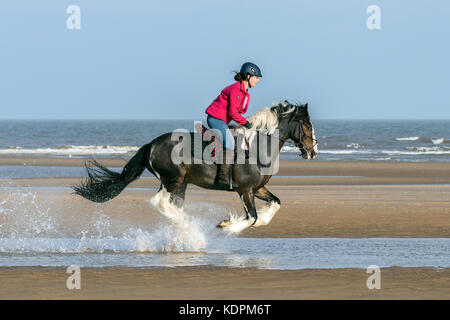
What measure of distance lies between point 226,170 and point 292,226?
3405mm

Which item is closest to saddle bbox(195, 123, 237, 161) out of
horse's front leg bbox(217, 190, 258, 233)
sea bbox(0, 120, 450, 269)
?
horse's front leg bbox(217, 190, 258, 233)

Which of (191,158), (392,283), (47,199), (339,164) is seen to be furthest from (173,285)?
(339,164)

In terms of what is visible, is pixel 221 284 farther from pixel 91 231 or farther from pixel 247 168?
pixel 91 231

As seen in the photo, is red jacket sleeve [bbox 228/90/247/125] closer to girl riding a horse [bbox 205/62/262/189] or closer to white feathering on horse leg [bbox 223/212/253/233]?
girl riding a horse [bbox 205/62/262/189]

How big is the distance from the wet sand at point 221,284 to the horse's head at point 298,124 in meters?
2.82

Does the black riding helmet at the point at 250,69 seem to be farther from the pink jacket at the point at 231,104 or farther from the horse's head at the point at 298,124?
the horse's head at the point at 298,124

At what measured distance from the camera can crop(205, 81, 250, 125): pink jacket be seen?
12.0 m

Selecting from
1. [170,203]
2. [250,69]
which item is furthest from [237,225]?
[250,69]

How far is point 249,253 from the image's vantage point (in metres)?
11.9

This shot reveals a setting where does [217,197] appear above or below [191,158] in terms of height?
below

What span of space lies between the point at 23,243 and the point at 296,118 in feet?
15.6

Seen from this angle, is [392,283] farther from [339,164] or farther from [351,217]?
[339,164]

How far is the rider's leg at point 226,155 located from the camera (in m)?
12.1
